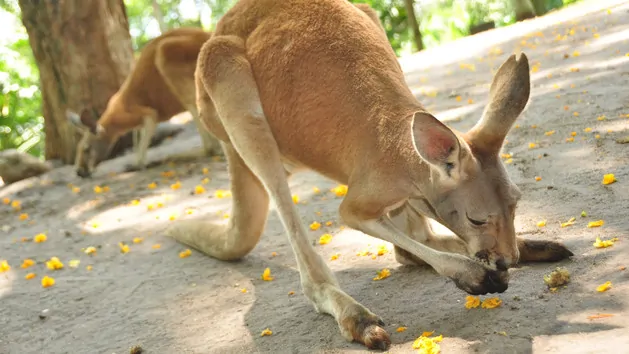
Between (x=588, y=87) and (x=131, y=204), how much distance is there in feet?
14.3

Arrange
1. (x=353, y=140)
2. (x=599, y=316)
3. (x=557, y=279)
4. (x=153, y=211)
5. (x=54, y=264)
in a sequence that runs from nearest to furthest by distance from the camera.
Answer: (x=599, y=316) < (x=557, y=279) < (x=353, y=140) < (x=54, y=264) < (x=153, y=211)

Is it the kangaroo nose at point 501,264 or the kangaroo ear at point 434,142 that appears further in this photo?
the kangaroo nose at point 501,264

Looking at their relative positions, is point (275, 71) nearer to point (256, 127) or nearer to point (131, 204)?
point (256, 127)

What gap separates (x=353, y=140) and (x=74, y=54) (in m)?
6.73

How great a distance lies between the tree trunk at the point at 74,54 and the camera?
871 cm

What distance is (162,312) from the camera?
378 cm

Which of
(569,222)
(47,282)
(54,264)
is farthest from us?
(54,264)

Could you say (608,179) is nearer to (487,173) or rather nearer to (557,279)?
(557,279)

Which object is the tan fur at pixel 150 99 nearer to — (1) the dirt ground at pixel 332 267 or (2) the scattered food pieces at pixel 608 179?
(1) the dirt ground at pixel 332 267

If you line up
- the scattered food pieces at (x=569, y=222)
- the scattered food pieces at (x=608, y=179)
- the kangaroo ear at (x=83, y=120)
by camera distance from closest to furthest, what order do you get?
the scattered food pieces at (x=569, y=222) < the scattered food pieces at (x=608, y=179) < the kangaroo ear at (x=83, y=120)

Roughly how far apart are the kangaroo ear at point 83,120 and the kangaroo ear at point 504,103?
6538 mm

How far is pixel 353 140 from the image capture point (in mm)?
3002

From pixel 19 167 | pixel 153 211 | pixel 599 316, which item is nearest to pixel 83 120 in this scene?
pixel 19 167

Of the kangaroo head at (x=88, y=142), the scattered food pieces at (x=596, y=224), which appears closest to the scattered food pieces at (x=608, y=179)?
the scattered food pieces at (x=596, y=224)
